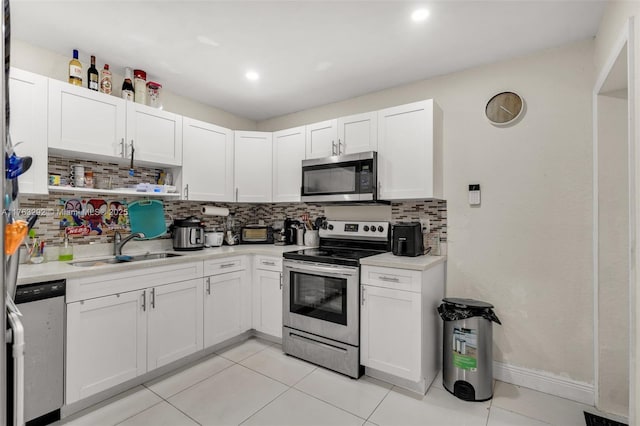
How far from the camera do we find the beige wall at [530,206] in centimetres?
215

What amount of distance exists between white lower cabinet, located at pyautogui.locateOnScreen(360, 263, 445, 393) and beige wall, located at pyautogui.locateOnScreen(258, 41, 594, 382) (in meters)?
0.45

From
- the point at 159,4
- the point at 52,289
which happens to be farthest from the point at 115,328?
the point at 159,4

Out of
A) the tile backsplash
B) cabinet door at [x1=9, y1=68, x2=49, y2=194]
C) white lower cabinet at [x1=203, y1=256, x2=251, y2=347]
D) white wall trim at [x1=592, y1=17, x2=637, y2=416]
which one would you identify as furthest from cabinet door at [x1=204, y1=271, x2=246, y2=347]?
white wall trim at [x1=592, y1=17, x2=637, y2=416]

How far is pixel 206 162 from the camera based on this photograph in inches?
122

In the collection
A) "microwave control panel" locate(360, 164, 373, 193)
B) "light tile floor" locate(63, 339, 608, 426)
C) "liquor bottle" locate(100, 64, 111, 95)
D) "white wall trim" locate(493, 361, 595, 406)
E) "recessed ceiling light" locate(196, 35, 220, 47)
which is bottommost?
"light tile floor" locate(63, 339, 608, 426)

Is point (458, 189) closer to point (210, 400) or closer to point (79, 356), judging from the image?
point (210, 400)

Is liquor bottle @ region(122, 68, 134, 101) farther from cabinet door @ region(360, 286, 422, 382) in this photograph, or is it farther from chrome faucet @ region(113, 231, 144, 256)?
cabinet door @ region(360, 286, 422, 382)

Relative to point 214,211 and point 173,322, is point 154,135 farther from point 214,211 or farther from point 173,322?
point 173,322

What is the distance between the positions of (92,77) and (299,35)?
160 centimetres

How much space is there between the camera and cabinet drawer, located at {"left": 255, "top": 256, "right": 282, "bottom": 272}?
2.91 metres

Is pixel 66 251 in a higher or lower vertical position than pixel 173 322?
higher

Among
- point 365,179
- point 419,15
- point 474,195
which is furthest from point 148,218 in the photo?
point 474,195

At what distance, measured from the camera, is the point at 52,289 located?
1.83 metres

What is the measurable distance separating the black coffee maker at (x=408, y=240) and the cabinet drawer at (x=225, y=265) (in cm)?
145
